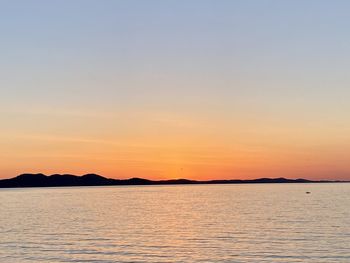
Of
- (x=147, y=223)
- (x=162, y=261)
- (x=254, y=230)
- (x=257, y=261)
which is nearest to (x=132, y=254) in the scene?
(x=162, y=261)

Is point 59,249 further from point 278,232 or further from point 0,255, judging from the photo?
point 278,232

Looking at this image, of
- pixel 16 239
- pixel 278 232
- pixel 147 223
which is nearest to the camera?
pixel 16 239

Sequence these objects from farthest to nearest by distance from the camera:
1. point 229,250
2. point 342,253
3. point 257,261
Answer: point 229,250, point 342,253, point 257,261

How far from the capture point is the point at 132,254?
62938 millimetres

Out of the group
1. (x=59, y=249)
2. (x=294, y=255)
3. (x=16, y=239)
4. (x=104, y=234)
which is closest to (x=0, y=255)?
(x=59, y=249)

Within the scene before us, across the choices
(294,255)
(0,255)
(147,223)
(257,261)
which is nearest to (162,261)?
(257,261)

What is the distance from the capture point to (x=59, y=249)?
67.0 meters

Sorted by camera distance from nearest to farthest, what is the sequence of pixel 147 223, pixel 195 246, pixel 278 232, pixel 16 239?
pixel 195 246 → pixel 16 239 → pixel 278 232 → pixel 147 223

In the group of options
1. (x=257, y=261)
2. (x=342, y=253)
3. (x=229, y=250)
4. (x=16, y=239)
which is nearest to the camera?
(x=257, y=261)

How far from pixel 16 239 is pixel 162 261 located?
29910 mm

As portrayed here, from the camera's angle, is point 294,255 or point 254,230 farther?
point 254,230

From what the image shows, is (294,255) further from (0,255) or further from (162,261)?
(0,255)

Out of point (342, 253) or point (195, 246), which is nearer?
point (342, 253)

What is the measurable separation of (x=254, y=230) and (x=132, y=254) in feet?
102
